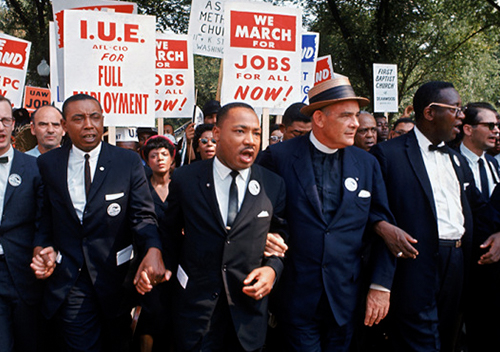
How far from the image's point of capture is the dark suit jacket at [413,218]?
3.53m

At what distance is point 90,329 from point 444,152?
2.97 meters

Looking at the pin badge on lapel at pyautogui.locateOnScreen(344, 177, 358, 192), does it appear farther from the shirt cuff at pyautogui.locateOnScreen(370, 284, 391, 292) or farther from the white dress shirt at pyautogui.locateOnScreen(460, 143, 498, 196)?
the white dress shirt at pyautogui.locateOnScreen(460, 143, 498, 196)

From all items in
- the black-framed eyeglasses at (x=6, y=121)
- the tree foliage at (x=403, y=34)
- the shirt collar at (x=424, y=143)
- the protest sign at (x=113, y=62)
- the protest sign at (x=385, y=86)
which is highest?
the tree foliage at (x=403, y=34)

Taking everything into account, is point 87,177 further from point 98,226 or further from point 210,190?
point 210,190

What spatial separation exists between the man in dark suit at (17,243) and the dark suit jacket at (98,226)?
147 mm

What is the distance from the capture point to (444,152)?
149 inches

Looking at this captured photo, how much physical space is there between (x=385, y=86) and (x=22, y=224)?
9.02 meters

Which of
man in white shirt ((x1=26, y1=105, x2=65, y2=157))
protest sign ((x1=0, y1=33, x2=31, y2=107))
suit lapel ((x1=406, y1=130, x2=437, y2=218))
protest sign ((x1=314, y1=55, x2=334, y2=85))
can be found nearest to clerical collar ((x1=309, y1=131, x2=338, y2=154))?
suit lapel ((x1=406, y1=130, x2=437, y2=218))

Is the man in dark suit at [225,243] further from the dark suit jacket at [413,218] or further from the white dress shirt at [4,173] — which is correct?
the white dress shirt at [4,173]

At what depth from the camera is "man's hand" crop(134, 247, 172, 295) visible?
117 inches

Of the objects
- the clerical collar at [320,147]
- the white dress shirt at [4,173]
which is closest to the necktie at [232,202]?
the clerical collar at [320,147]

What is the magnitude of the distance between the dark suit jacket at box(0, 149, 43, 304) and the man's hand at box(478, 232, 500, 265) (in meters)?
3.37

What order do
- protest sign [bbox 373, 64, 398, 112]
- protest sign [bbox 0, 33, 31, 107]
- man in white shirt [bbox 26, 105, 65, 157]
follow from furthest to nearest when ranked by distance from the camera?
protest sign [bbox 373, 64, 398, 112] → protest sign [bbox 0, 33, 31, 107] → man in white shirt [bbox 26, 105, 65, 157]

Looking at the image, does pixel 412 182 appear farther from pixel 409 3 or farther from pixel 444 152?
pixel 409 3
